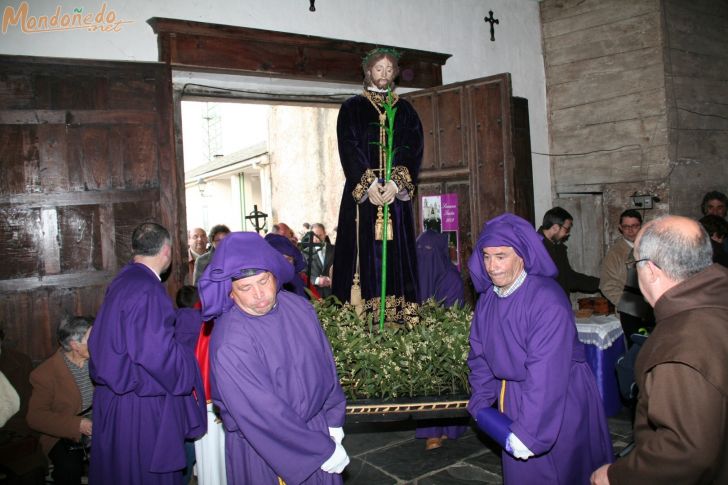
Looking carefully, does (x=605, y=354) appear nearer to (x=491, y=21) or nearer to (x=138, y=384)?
(x=138, y=384)

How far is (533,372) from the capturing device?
2.83 metres

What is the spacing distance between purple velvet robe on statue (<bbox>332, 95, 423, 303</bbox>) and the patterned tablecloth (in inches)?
86.3

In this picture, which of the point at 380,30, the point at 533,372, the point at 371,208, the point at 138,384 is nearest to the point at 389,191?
the point at 371,208

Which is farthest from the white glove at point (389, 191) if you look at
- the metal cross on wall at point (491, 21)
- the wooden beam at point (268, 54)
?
the metal cross on wall at point (491, 21)

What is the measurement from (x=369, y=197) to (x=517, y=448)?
245 centimetres

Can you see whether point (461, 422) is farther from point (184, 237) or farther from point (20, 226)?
point (20, 226)

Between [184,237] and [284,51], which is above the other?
[284,51]

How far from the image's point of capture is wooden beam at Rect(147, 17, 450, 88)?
6082 millimetres

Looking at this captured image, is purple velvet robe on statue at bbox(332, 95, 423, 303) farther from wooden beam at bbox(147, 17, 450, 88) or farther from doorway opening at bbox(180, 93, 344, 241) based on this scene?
doorway opening at bbox(180, 93, 344, 241)

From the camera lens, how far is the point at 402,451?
5.27 metres

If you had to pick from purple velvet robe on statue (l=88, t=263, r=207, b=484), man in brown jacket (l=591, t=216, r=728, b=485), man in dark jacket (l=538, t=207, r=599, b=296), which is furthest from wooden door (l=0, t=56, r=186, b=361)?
man in brown jacket (l=591, t=216, r=728, b=485)

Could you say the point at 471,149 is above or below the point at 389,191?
above

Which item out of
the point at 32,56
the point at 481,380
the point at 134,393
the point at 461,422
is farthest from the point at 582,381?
the point at 32,56

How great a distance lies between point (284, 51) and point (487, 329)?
468 centimetres
